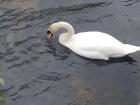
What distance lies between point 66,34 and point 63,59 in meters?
0.81

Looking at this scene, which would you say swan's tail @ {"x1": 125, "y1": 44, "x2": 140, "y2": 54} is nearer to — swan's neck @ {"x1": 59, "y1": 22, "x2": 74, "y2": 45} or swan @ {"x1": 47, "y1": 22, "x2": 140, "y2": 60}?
swan @ {"x1": 47, "y1": 22, "x2": 140, "y2": 60}

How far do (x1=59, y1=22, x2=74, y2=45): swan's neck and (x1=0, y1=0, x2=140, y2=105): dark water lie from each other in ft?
0.69

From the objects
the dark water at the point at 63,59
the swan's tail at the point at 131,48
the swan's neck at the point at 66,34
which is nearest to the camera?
the dark water at the point at 63,59

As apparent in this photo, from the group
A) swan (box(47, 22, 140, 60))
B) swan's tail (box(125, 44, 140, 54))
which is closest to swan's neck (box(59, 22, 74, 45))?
swan (box(47, 22, 140, 60))

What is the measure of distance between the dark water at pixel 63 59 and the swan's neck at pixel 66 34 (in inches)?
8.3

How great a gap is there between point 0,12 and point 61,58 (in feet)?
8.51

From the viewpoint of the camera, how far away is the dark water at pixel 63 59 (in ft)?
27.3

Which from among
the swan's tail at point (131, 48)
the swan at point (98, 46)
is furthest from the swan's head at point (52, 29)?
the swan's tail at point (131, 48)

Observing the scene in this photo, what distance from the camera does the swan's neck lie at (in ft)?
32.6

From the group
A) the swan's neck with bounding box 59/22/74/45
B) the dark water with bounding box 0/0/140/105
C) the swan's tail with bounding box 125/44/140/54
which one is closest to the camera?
the dark water with bounding box 0/0/140/105

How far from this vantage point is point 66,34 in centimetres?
998

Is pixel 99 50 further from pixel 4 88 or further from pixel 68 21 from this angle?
pixel 4 88

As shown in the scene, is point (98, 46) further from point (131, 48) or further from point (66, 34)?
point (66, 34)

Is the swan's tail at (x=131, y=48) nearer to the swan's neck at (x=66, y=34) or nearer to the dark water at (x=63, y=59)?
the dark water at (x=63, y=59)
